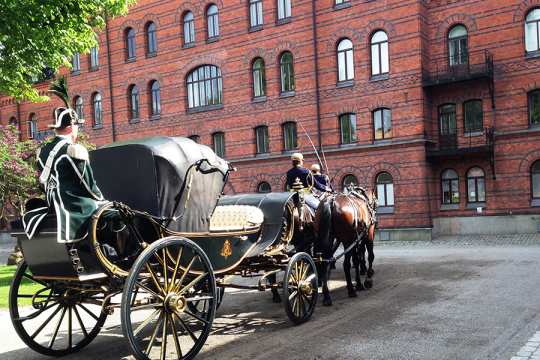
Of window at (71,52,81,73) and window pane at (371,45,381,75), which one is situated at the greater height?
window at (71,52,81,73)

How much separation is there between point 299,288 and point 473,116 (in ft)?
57.1

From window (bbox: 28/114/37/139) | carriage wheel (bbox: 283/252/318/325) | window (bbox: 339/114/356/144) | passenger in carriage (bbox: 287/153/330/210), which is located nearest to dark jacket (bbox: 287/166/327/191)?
passenger in carriage (bbox: 287/153/330/210)

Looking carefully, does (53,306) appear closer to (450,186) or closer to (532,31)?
(450,186)

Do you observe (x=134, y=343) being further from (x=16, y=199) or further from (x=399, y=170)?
(x=399, y=170)

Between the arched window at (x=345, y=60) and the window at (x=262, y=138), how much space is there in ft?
15.4

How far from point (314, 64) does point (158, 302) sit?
20.4m

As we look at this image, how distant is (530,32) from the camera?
67.9ft

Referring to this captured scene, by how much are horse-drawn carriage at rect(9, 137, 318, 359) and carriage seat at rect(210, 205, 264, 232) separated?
0.06m

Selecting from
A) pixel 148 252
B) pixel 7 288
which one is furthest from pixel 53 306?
pixel 7 288

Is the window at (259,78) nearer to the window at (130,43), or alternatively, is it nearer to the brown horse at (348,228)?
the window at (130,43)

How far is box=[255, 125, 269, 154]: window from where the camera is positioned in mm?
26028

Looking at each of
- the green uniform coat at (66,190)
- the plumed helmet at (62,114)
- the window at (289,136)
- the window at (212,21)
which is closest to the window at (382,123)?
the window at (289,136)

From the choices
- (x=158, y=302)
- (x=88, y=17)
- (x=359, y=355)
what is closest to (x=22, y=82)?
(x=88, y=17)

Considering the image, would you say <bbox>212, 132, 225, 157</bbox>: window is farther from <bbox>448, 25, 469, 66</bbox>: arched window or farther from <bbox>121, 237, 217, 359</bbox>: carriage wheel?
<bbox>121, 237, 217, 359</bbox>: carriage wheel
